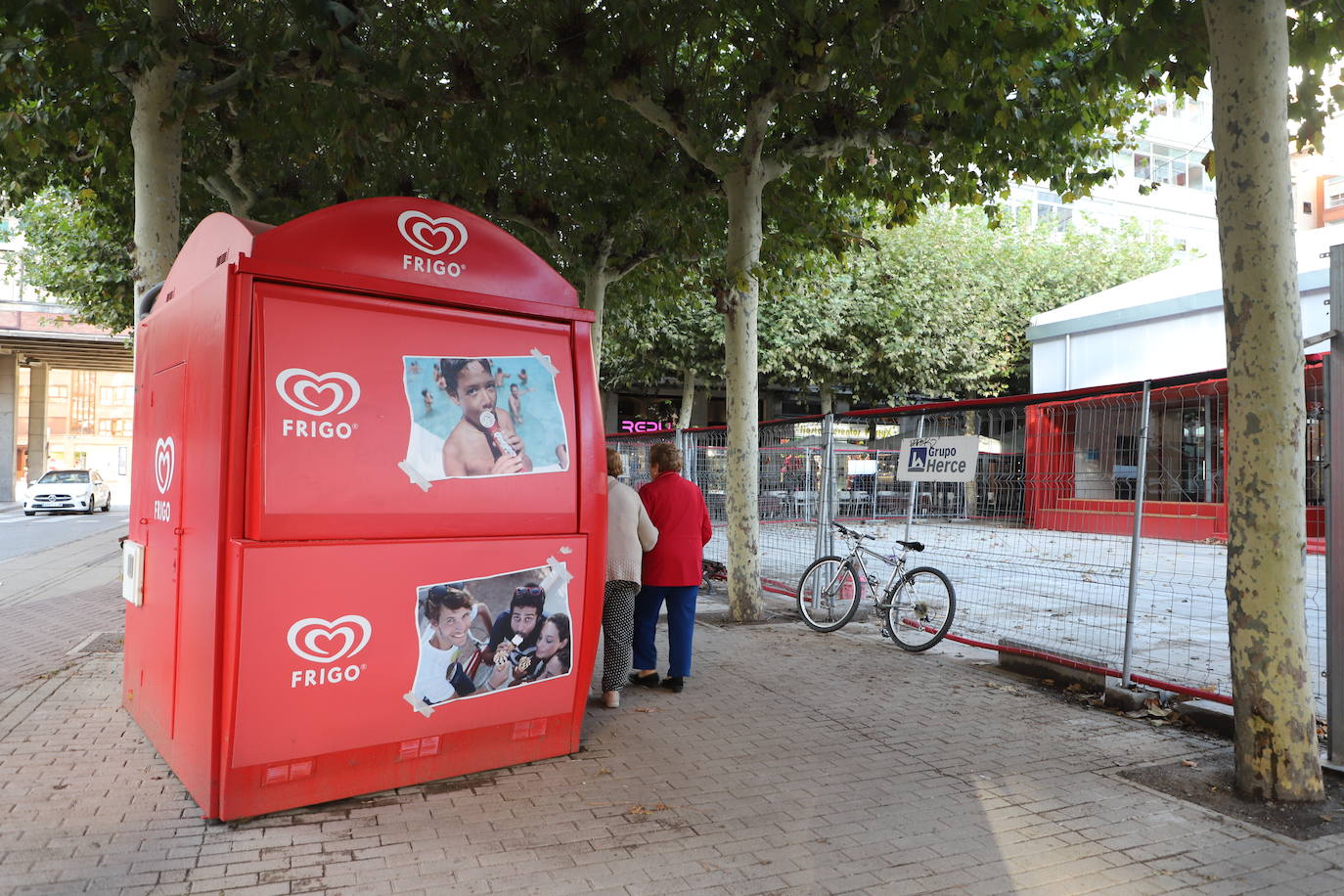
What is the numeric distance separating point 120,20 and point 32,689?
204 inches

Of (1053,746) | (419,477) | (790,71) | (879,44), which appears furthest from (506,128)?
(1053,746)

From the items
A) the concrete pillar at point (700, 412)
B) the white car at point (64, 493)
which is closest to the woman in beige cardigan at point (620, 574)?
the white car at point (64, 493)

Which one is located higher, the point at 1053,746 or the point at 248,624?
the point at 248,624

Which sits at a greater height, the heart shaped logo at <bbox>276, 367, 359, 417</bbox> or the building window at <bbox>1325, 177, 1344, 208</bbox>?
the building window at <bbox>1325, 177, 1344, 208</bbox>

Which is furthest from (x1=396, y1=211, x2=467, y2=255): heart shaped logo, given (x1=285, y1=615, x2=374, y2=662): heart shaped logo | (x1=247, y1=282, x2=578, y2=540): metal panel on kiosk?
(x1=285, y1=615, x2=374, y2=662): heart shaped logo

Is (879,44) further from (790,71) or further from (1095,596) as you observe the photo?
(1095,596)

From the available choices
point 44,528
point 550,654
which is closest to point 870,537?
point 550,654

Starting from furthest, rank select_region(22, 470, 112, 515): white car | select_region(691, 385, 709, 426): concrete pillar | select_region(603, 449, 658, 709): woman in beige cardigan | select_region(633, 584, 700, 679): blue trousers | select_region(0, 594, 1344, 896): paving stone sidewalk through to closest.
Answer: select_region(691, 385, 709, 426): concrete pillar < select_region(22, 470, 112, 515): white car < select_region(633, 584, 700, 679): blue trousers < select_region(603, 449, 658, 709): woman in beige cardigan < select_region(0, 594, 1344, 896): paving stone sidewalk

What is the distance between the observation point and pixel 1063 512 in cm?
667

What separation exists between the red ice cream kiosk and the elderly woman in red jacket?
132 cm

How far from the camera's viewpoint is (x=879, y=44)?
780cm

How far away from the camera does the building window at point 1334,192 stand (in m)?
43.8

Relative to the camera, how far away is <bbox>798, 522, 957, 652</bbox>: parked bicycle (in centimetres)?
773

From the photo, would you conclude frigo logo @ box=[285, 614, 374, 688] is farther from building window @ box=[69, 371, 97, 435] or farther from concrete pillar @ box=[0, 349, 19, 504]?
building window @ box=[69, 371, 97, 435]
